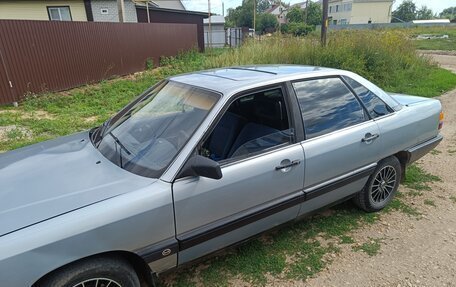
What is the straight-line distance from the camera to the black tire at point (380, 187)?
3.34 meters

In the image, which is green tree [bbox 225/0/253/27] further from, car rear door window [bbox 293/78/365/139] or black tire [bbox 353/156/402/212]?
car rear door window [bbox 293/78/365/139]

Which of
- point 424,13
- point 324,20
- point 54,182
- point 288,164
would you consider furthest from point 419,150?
point 424,13

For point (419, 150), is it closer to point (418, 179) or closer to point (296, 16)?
point (418, 179)

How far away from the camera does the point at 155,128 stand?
2.56 m

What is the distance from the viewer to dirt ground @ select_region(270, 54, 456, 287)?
2.58m

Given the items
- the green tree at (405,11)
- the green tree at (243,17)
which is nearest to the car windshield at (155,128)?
the green tree at (243,17)

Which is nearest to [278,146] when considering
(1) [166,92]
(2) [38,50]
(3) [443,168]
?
(1) [166,92]

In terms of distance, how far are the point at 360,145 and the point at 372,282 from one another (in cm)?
119

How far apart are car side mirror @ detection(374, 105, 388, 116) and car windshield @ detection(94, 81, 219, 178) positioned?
182cm

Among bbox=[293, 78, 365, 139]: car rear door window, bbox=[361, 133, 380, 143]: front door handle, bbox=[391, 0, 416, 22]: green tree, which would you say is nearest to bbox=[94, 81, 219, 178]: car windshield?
bbox=[293, 78, 365, 139]: car rear door window

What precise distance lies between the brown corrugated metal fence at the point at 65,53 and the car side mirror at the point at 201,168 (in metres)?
8.09

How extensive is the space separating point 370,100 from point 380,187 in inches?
37.7

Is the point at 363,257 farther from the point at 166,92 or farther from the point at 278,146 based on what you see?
the point at 166,92

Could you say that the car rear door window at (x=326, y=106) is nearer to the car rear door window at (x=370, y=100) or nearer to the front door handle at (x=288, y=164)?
the car rear door window at (x=370, y=100)
